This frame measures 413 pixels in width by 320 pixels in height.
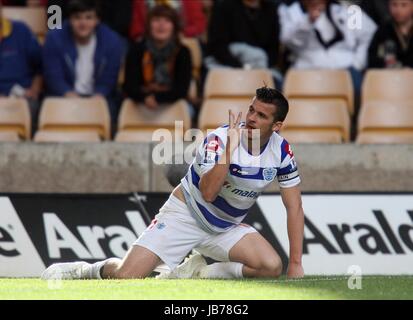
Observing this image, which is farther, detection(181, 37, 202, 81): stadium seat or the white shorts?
detection(181, 37, 202, 81): stadium seat

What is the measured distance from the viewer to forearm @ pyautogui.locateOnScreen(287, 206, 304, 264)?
9.03 meters

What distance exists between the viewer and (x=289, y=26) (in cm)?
1323

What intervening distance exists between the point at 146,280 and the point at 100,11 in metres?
5.56

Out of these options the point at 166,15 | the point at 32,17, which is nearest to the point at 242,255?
the point at 166,15

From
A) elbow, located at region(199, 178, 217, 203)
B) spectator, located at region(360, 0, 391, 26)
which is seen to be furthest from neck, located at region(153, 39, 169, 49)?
elbow, located at region(199, 178, 217, 203)

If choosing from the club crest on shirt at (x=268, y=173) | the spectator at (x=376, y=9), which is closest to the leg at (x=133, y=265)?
the club crest on shirt at (x=268, y=173)

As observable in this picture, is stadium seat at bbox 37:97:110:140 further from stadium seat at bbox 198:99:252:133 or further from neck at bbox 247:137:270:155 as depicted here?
neck at bbox 247:137:270:155

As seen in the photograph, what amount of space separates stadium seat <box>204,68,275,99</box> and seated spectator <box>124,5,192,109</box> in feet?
0.89

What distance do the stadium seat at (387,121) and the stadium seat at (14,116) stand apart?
10.7ft

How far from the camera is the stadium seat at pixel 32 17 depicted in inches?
554

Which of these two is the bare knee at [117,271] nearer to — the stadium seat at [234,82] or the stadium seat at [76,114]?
the stadium seat at [76,114]

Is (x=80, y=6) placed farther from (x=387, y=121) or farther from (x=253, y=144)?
(x=253, y=144)

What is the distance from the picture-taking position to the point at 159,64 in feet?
42.0

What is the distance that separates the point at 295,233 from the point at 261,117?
2.94 feet
